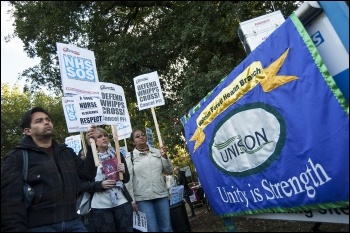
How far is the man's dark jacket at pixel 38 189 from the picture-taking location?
2.76 meters

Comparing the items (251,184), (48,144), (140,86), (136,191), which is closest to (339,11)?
(251,184)

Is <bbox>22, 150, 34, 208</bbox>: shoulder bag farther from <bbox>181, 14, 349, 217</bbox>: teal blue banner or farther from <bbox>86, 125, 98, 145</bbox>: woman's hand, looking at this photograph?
<bbox>181, 14, 349, 217</bbox>: teal blue banner

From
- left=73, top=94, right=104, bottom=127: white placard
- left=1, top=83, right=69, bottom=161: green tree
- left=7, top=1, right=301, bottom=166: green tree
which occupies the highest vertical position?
left=1, top=83, right=69, bottom=161: green tree

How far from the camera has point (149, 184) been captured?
4.93 meters

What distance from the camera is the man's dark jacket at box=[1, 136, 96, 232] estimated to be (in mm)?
2758

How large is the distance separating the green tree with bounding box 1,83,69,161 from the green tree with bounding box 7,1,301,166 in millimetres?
11906

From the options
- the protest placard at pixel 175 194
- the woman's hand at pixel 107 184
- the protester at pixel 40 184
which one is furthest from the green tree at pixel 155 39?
the protester at pixel 40 184

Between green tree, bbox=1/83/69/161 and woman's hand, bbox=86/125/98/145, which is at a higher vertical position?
green tree, bbox=1/83/69/161

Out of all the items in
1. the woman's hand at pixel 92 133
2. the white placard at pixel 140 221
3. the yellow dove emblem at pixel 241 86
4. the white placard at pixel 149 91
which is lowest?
the white placard at pixel 140 221

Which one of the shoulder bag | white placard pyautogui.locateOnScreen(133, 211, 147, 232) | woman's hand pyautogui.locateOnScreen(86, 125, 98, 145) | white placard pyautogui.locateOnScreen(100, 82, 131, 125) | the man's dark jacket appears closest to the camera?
the man's dark jacket

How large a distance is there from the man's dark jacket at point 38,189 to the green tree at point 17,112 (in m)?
21.8

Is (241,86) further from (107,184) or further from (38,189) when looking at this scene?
(38,189)

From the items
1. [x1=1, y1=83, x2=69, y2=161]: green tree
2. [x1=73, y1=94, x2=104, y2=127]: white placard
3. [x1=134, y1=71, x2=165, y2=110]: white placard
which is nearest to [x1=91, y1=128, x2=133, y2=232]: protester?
[x1=73, y1=94, x2=104, y2=127]: white placard

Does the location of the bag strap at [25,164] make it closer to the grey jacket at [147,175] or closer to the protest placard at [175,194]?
the grey jacket at [147,175]
